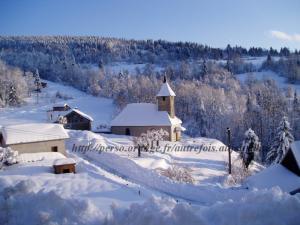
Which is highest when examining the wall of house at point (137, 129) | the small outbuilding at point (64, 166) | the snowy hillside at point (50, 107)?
the small outbuilding at point (64, 166)

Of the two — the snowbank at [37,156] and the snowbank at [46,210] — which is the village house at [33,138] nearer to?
the snowbank at [37,156]

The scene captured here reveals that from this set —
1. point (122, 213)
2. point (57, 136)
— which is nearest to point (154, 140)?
point (57, 136)

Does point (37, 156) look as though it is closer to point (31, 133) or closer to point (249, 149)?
point (31, 133)

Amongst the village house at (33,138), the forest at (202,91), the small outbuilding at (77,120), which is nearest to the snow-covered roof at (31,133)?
the village house at (33,138)

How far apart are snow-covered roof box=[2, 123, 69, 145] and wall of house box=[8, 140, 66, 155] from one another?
0.37 m

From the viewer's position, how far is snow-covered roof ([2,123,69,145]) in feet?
105

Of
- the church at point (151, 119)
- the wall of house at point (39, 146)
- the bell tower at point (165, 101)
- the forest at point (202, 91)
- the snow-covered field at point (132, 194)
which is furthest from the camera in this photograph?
the forest at point (202, 91)

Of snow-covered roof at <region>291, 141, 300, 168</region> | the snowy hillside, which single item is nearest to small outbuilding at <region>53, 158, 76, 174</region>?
snow-covered roof at <region>291, 141, 300, 168</region>

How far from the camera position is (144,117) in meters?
49.5

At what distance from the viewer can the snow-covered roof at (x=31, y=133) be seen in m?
32.0

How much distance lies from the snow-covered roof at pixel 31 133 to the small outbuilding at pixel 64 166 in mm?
7584

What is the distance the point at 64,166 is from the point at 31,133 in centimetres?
903

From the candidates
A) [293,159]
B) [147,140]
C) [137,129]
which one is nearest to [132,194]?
[293,159]

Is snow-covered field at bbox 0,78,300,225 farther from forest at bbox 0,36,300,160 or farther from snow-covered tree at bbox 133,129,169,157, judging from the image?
forest at bbox 0,36,300,160
